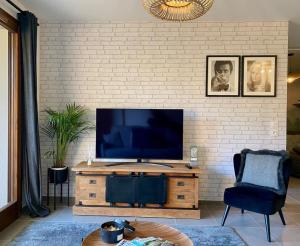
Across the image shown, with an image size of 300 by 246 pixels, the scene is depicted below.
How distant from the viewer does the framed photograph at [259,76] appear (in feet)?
13.0

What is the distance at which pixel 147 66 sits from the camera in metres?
4.04

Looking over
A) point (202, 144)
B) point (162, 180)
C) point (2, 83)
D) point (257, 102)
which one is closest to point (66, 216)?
point (162, 180)

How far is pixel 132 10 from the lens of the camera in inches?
144

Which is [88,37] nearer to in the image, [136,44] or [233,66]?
[136,44]

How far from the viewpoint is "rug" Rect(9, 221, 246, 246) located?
2739 millimetres

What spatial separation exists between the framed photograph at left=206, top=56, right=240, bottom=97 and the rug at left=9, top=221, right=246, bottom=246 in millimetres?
1862

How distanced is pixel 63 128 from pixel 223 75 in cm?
239

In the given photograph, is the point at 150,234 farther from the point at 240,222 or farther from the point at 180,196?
the point at 240,222

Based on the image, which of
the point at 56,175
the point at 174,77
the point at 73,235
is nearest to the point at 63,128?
the point at 56,175

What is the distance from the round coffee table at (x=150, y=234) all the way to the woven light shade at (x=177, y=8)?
1649mm

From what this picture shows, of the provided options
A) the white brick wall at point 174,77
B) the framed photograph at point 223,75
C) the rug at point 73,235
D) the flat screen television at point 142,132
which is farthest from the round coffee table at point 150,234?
the framed photograph at point 223,75

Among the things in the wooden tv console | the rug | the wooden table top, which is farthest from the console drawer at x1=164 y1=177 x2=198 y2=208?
the rug

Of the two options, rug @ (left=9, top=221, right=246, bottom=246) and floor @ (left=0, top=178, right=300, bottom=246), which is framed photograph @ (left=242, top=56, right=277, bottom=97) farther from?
rug @ (left=9, top=221, right=246, bottom=246)

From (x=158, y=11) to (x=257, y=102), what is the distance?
2503 millimetres
